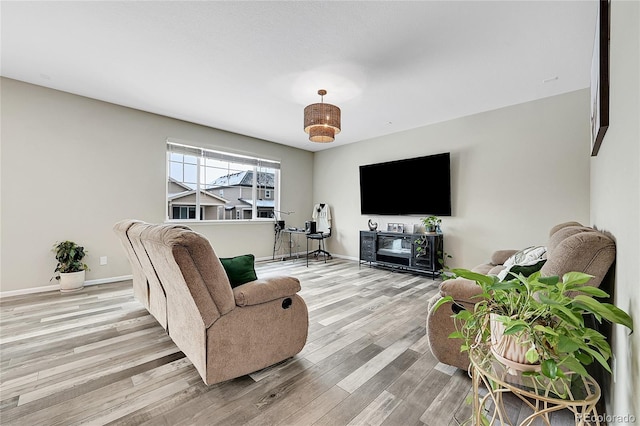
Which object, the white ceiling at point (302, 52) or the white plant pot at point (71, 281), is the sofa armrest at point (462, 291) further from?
the white plant pot at point (71, 281)

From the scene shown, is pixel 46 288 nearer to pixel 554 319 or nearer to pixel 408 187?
pixel 554 319

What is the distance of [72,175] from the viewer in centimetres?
384

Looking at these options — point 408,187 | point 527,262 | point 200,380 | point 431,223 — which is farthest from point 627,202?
point 408,187

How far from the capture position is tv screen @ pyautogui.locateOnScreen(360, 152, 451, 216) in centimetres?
462

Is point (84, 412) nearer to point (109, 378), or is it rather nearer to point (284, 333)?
point (109, 378)

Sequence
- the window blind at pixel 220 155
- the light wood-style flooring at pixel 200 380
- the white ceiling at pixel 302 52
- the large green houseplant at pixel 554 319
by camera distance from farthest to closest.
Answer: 1. the window blind at pixel 220 155
2. the white ceiling at pixel 302 52
3. the light wood-style flooring at pixel 200 380
4. the large green houseplant at pixel 554 319

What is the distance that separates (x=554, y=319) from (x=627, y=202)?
1.80ft

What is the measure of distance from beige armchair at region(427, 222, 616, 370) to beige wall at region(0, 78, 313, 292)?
4501mm

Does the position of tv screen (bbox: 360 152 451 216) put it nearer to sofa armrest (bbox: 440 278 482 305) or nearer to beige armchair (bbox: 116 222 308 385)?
sofa armrest (bbox: 440 278 482 305)

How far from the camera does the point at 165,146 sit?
464 centimetres

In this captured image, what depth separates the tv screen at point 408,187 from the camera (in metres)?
4.62

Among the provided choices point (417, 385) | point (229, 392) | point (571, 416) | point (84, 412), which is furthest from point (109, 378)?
point (571, 416)

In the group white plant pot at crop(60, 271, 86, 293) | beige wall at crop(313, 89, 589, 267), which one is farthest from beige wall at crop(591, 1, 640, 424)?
white plant pot at crop(60, 271, 86, 293)

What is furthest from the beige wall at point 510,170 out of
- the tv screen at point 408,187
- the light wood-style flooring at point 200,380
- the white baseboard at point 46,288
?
the white baseboard at point 46,288
